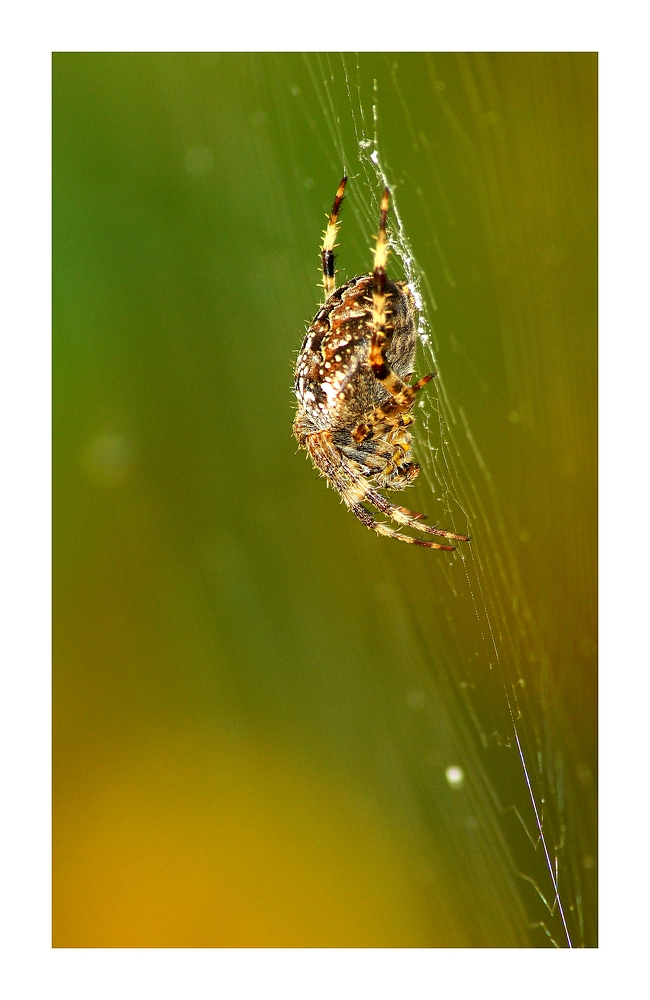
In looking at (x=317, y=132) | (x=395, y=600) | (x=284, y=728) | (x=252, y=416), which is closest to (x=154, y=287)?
(x=252, y=416)

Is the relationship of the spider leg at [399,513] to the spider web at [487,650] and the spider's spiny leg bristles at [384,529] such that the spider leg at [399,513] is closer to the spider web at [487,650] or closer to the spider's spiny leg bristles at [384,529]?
the spider's spiny leg bristles at [384,529]

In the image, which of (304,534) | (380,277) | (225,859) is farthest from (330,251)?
(225,859)

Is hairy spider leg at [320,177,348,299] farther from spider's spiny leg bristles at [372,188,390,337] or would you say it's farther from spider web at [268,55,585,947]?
spider web at [268,55,585,947]

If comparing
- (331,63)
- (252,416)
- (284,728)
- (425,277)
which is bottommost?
(284,728)

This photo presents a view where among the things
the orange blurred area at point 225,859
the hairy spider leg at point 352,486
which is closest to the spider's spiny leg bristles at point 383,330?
the hairy spider leg at point 352,486

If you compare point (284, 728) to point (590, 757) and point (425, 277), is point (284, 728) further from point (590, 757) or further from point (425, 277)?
point (425, 277)

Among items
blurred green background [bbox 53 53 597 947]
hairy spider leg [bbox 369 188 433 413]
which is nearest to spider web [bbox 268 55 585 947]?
blurred green background [bbox 53 53 597 947]
